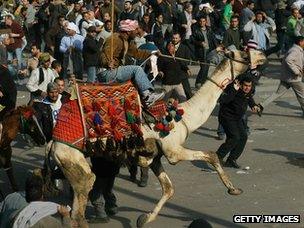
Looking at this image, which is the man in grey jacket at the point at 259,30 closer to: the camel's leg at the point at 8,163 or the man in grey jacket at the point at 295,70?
the man in grey jacket at the point at 295,70

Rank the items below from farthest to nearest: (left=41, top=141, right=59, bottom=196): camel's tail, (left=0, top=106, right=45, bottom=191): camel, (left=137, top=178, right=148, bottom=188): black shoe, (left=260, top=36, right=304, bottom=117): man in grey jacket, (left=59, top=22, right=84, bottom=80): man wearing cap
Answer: (left=59, top=22, right=84, bottom=80): man wearing cap
(left=260, top=36, right=304, bottom=117): man in grey jacket
(left=137, top=178, right=148, bottom=188): black shoe
(left=0, top=106, right=45, bottom=191): camel
(left=41, top=141, right=59, bottom=196): camel's tail

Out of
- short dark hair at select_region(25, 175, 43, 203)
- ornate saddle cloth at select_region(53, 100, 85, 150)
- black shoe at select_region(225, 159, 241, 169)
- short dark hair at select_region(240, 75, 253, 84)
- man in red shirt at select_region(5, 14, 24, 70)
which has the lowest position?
man in red shirt at select_region(5, 14, 24, 70)

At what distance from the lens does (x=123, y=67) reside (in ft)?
40.8

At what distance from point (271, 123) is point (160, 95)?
6661 millimetres

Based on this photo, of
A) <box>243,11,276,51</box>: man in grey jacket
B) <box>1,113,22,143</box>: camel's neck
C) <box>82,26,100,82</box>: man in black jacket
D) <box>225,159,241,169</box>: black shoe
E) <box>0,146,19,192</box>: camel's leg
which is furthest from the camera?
<box>243,11,276,51</box>: man in grey jacket

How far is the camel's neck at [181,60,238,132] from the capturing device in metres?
12.7

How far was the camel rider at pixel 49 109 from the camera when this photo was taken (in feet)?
49.4

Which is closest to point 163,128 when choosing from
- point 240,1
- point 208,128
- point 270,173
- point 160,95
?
point 160,95

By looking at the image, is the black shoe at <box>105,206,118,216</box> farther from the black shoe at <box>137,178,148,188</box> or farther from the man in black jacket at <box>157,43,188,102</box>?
the man in black jacket at <box>157,43,188,102</box>

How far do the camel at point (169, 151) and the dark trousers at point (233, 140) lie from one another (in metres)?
2.42

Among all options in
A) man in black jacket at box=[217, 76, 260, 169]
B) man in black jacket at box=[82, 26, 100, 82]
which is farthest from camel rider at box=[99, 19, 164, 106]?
man in black jacket at box=[82, 26, 100, 82]

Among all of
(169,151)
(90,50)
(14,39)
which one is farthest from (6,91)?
(14,39)

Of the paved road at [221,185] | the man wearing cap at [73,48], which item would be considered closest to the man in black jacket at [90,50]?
the man wearing cap at [73,48]

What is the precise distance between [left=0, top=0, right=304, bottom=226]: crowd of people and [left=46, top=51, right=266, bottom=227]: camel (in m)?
0.51
